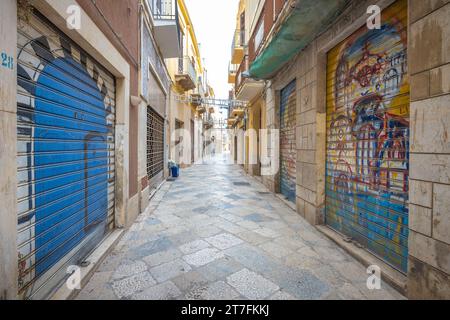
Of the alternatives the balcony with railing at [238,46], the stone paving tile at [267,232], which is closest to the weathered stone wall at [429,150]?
the stone paving tile at [267,232]

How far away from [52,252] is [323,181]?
4398 mm

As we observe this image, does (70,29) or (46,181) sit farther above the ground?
(70,29)

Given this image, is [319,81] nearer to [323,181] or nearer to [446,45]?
[323,181]

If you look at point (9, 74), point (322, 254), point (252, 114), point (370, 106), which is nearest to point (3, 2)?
point (9, 74)

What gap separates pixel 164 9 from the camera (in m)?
8.23

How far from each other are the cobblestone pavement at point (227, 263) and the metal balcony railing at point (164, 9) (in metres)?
6.14

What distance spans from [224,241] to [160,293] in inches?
59.6

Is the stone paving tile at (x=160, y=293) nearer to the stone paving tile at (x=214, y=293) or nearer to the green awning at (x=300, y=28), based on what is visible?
the stone paving tile at (x=214, y=293)

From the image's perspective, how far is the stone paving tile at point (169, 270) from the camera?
2.61 m

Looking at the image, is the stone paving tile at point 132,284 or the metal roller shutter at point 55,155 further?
the stone paving tile at point 132,284

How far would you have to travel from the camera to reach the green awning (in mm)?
3520

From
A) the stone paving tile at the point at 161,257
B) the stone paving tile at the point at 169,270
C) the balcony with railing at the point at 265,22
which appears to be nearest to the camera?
the stone paving tile at the point at 169,270

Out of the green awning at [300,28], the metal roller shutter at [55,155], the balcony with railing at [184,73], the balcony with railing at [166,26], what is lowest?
the metal roller shutter at [55,155]

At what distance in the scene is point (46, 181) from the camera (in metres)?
2.22
